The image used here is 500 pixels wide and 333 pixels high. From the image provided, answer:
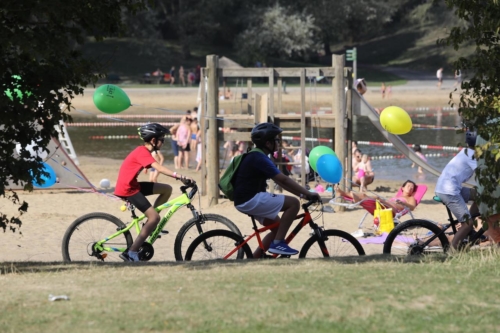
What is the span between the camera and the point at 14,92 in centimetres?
794

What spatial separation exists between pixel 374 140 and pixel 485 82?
24695mm

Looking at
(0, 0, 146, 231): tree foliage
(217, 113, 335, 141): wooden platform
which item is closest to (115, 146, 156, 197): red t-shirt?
(0, 0, 146, 231): tree foliage

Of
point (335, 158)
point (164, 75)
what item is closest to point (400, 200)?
point (335, 158)

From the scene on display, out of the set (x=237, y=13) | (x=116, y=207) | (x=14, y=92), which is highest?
(x=237, y=13)

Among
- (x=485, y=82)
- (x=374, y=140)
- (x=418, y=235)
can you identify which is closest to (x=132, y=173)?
(x=418, y=235)

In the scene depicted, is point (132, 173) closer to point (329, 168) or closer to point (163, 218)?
point (163, 218)

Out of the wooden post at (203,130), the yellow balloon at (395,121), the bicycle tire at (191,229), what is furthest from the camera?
the wooden post at (203,130)

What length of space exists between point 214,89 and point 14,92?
822cm

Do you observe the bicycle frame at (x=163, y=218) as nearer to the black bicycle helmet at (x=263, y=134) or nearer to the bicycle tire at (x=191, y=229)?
the bicycle tire at (x=191, y=229)

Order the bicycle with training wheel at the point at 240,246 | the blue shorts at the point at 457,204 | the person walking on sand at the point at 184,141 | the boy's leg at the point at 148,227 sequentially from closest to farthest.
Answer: the bicycle with training wheel at the point at 240,246
the blue shorts at the point at 457,204
the boy's leg at the point at 148,227
the person walking on sand at the point at 184,141

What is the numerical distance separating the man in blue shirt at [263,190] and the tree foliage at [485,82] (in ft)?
5.29

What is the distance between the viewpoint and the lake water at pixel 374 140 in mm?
25312

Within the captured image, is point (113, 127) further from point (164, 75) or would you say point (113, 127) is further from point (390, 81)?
point (390, 81)

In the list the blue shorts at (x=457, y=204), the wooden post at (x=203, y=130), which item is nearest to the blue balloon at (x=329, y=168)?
the wooden post at (x=203, y=130)
